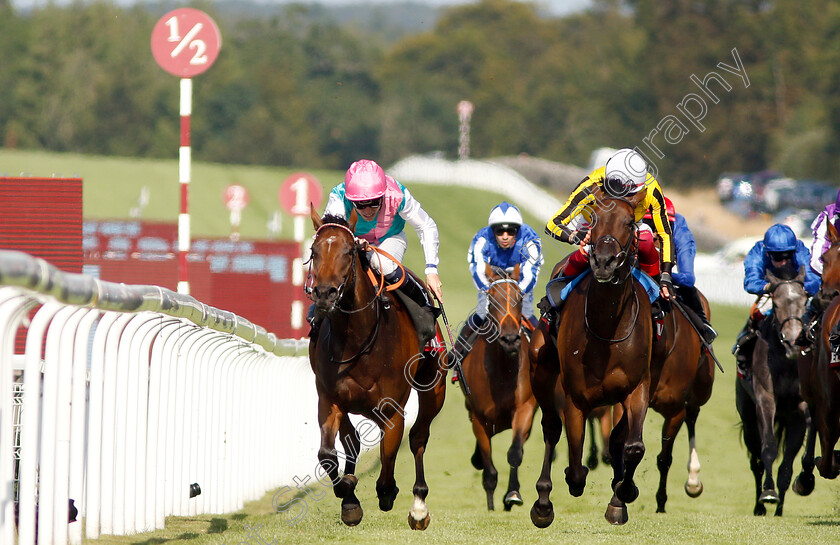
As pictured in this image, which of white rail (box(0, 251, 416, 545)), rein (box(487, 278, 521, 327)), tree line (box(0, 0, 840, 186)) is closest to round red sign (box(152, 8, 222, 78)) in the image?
white rail (box(0, 251, 416, 545))

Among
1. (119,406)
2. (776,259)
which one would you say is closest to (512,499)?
(776,259)

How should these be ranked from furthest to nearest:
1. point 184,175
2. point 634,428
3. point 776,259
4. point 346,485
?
point 184,175 → point 776,259 → point 634,428 → point 346,485

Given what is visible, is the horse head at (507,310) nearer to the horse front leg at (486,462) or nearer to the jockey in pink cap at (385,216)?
the horse front leg at (486,462)

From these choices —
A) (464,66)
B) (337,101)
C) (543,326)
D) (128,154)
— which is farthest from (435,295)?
(464,66)

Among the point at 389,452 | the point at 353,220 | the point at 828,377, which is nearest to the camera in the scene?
the point at 353,220

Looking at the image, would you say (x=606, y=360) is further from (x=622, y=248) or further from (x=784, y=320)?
(x=784, y=320)

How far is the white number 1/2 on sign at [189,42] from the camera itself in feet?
34.0

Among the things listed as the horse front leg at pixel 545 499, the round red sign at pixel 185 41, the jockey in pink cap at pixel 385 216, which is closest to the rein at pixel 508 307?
the horse front leg at pixel 545 499

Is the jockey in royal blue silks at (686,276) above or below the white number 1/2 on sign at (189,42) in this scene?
below

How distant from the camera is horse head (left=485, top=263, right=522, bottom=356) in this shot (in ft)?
28.4

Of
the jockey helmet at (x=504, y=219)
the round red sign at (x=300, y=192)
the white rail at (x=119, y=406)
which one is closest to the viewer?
the white rail at (x=119, y=406)

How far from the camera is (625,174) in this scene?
266 inches

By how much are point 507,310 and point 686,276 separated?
1232mm

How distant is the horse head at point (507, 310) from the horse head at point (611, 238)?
2.18 meters
